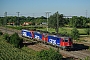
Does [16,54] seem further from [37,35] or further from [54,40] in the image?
[37,35]

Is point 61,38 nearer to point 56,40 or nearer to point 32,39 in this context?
point 56,40

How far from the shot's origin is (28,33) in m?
59.6

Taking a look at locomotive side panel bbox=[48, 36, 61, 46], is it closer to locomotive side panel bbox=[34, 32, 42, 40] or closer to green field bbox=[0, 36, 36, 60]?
green field bbox=[0, 36, 36, 60]

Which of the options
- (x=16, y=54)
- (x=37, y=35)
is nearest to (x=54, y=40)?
(x=16, y=54)

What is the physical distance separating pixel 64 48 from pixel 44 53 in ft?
49.0

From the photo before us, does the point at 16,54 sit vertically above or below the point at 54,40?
below

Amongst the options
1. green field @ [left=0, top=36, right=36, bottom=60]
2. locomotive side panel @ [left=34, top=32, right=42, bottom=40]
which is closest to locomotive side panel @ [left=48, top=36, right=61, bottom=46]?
green field @ [left=0, top=36, right=36, bottom=60]

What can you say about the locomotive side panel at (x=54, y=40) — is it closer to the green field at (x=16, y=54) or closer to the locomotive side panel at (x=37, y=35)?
the green field at (x=16, y=54)

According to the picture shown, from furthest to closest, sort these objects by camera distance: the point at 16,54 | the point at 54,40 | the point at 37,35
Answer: the point at 37,35
the point at 54,40
the point at 16,54

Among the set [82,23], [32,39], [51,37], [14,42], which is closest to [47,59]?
[51,37]

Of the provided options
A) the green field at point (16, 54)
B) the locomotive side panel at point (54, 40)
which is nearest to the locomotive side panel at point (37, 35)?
the locomotive side panel at point (54, 40)

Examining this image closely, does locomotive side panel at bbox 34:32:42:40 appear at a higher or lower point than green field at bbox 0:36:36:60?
higher

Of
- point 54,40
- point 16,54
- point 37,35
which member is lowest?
point 16,54

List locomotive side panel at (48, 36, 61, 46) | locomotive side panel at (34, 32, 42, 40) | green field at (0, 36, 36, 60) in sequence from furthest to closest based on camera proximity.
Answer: locomotive side panel at (34, 32, 42, 40), locomotive side panel at (48, 36, 61, 46), green field at (0, 36, 36, 60)
